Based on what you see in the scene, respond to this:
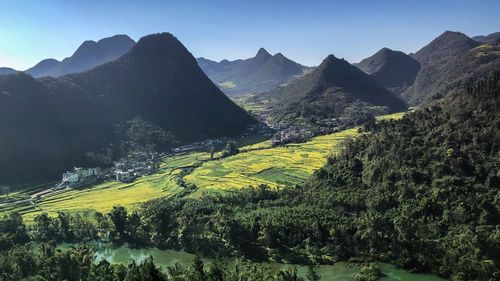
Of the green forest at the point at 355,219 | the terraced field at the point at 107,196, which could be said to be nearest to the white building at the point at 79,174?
the terraced field at the point at 107,196

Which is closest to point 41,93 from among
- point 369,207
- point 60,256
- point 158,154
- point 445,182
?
point 158,154

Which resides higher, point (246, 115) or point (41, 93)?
point (41, 93)

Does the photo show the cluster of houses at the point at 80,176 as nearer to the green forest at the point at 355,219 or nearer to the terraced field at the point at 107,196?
the terraced field at the point at 107,196

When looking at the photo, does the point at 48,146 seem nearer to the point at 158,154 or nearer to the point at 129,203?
the point at 158,154

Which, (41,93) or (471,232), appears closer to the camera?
(471,232)

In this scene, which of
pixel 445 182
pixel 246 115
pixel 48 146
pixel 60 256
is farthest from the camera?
pixel 246 115

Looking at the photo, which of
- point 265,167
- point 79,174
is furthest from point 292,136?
→ point 79,174
